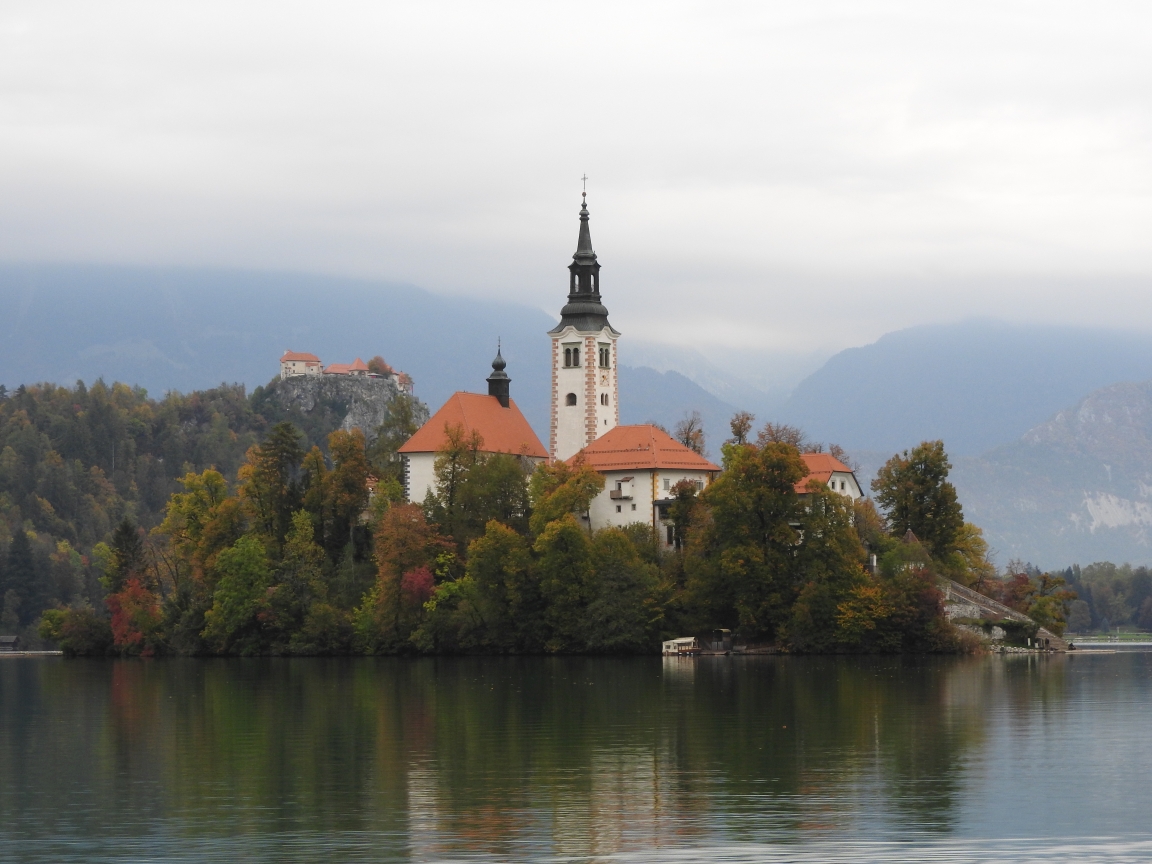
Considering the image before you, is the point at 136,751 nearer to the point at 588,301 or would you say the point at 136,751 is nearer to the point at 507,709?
the point at 507,709

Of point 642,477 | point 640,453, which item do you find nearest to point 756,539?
point 642,477

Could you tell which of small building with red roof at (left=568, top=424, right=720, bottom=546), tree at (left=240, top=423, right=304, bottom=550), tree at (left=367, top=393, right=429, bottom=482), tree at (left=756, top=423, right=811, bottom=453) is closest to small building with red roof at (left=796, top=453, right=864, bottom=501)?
tree at (left=756, top=423, right=811, bottom=453)

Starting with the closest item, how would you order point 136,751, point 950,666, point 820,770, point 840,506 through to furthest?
point 820,770 → point 136,751 → point 950,666 → point 840,506

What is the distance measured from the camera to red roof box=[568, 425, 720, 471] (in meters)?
103

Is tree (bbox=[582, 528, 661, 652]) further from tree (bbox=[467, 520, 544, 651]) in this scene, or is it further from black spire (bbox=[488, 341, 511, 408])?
black spire (bbox=[488, 341, 511, 408])

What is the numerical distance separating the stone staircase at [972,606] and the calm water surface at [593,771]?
2209 cm

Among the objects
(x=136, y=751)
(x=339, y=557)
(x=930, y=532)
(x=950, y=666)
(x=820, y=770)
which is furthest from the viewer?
(x=339, y=557)

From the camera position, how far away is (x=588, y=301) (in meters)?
116

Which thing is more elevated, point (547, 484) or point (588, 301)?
point (588, 301)

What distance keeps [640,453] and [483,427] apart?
1315cm

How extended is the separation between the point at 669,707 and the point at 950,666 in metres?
26.6

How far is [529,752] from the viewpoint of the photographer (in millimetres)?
44188

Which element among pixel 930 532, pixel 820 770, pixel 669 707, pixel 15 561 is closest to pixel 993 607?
pixel 930 532

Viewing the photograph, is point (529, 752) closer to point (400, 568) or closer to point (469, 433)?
point (400, 568)
